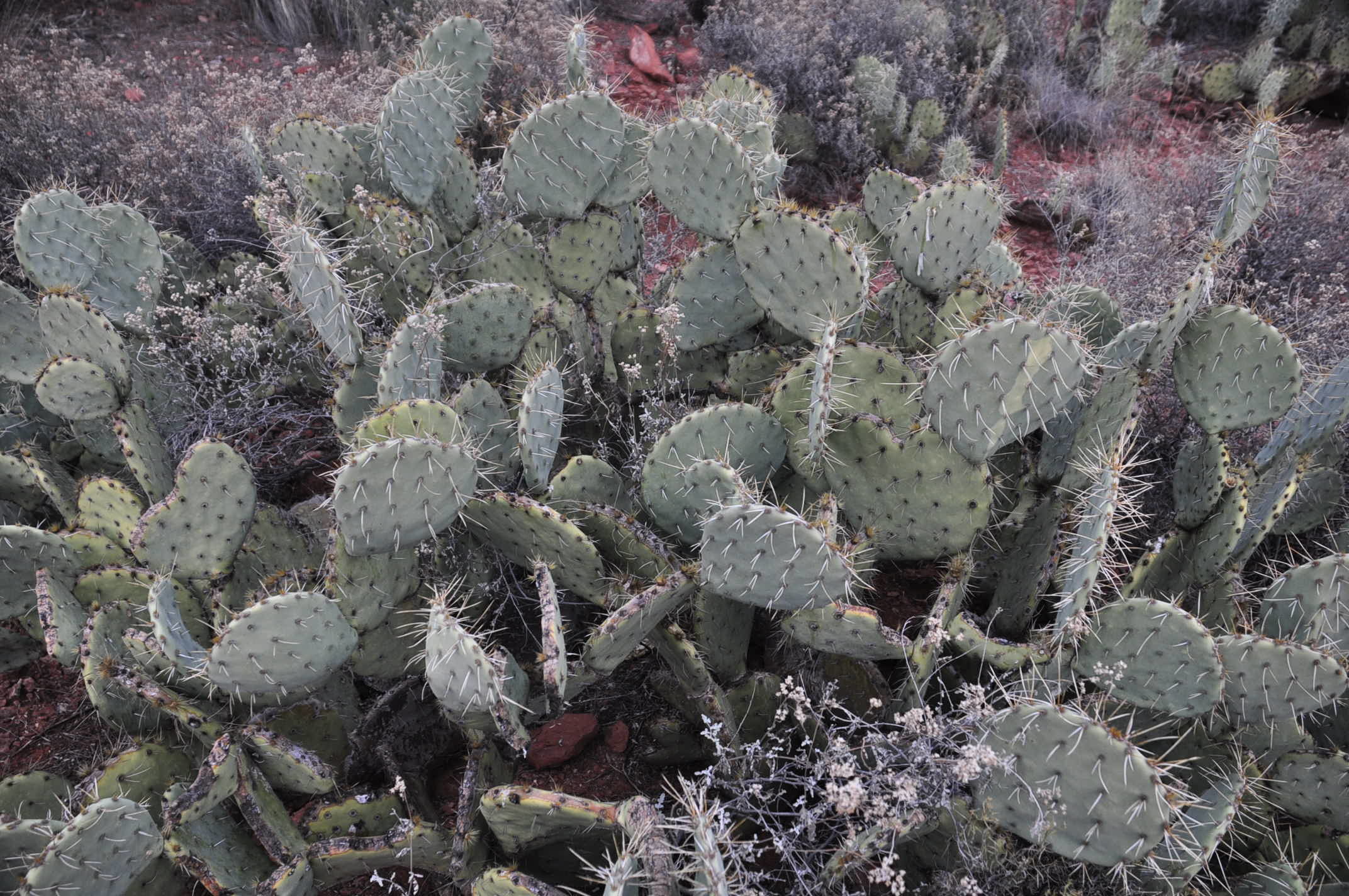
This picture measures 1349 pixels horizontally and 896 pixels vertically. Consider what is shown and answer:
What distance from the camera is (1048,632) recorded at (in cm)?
208

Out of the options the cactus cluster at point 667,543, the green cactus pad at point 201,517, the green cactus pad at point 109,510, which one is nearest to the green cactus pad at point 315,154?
the cactus cluster at point 667,543

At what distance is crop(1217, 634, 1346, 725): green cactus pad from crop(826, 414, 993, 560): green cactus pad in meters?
0.60

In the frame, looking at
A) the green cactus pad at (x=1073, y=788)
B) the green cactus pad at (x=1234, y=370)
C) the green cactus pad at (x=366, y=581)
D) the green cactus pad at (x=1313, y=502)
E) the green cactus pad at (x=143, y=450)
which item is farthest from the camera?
the green cactus pad at (x=1313, y=502)

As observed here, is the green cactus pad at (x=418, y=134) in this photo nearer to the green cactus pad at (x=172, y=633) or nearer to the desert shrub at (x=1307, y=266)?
the green cactus pad at (x=172, y=633)

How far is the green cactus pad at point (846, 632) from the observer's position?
186 cm

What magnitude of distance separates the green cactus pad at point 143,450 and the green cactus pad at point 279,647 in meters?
0.92

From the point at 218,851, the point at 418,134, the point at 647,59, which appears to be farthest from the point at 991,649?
the point at 647,59

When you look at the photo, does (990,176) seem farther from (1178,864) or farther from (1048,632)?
(1178,864)

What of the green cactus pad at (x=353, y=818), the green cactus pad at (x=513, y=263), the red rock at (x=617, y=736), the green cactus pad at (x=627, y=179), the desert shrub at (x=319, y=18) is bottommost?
the red rock at (x=617, y=736)

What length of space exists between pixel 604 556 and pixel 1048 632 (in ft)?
3.79

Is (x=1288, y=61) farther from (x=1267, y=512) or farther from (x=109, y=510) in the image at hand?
(x=109, y=510)

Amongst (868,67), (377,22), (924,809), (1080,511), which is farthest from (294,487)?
(377,22)

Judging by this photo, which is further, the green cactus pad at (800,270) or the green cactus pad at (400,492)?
the green cactus pad at (800,270)

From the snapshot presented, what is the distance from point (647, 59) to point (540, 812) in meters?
6.01
